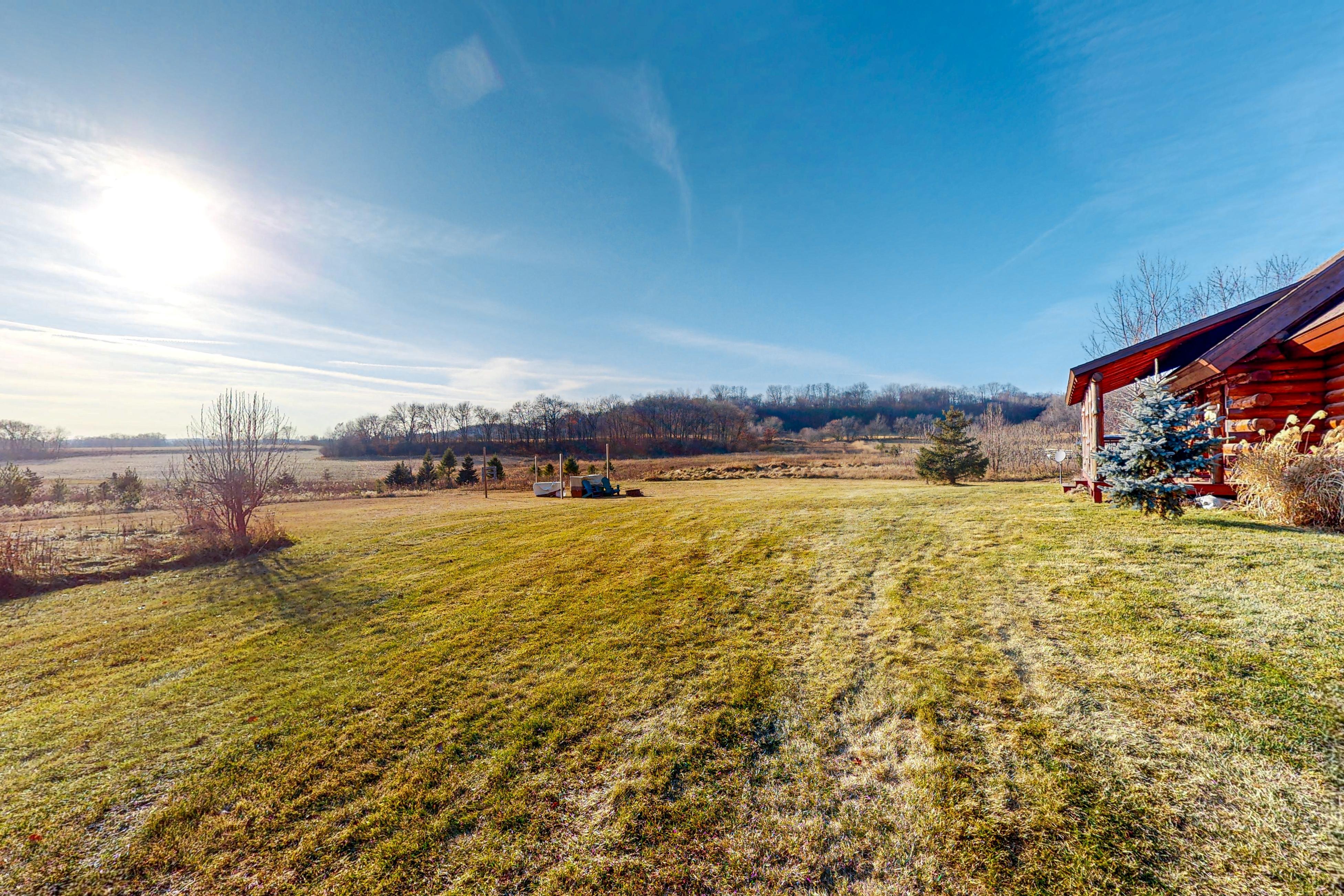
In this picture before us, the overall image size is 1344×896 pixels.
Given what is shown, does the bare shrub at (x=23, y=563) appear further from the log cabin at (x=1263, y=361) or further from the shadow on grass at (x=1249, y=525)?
the shadow on grass at (x=1249, y=525)

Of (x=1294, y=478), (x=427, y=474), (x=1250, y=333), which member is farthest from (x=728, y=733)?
(x=427, y=474)

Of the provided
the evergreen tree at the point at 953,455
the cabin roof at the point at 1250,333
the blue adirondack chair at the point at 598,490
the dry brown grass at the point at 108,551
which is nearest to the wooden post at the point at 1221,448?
the cabin roof at the point at 1250,333

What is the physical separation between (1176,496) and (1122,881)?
Answer: 24.2ft

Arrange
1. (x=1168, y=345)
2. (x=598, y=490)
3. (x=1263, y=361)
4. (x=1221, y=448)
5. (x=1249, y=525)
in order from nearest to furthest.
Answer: (x=1249, y=525) → (x=1263, y=361) → (x=1221, y=448) → (x=1168, y=345) → (x=598, y=490)

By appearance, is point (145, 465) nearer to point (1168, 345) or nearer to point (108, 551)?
point (108, 551)

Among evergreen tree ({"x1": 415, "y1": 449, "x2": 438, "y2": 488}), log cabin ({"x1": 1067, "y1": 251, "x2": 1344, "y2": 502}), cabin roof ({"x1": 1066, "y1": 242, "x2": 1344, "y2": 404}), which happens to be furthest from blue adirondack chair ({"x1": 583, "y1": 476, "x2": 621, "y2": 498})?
cabin roof ({"x1": 1066, "y1": 242, "x2": 1344, "y2": 404})

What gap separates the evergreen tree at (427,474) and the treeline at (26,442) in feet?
121

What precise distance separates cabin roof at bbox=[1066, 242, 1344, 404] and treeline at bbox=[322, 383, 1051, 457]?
5157cm

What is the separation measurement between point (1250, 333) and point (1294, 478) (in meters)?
2.61

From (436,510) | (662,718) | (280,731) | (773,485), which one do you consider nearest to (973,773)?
(662,718)

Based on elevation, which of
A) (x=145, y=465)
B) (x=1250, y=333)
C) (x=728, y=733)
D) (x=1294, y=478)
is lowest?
(x=728, y=733)

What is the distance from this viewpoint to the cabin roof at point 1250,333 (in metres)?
6.77

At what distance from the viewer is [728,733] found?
3359 mm

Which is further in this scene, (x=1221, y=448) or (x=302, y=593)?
(x=1221, y=448)
